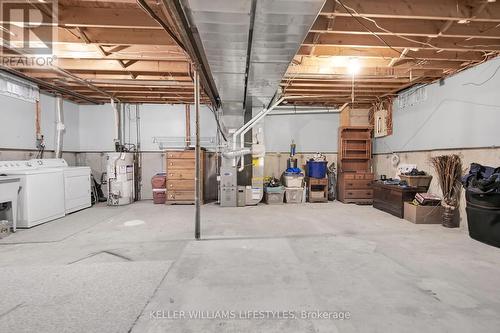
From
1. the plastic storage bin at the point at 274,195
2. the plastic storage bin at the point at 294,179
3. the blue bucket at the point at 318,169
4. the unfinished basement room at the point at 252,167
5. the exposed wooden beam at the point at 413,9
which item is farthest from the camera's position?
the blue bucket at the point at 318,169

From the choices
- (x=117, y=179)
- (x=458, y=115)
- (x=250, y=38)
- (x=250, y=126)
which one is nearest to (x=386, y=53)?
(x=458, y=115)

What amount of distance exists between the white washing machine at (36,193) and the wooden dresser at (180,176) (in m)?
2.07

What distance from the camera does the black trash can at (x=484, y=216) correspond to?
3.03 metres

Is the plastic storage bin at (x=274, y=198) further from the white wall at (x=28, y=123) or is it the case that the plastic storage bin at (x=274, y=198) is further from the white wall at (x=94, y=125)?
the white wall at (x=28, y=123)

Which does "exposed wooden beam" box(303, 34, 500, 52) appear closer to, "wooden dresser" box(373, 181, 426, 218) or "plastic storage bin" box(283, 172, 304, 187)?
"wooden dresser" box(373, 181, 426, 218)

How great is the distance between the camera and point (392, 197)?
190 inches

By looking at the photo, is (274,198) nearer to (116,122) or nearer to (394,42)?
(394,42)

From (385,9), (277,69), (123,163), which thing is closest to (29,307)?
(277,69)

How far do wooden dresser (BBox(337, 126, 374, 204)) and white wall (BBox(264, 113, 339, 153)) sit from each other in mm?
509

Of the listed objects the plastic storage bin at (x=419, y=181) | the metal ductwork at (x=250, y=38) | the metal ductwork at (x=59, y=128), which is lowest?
the plastic storage bin at (x=419, y=181)

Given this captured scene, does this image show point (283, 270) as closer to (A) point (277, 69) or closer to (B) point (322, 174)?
(A) point (277, 69)

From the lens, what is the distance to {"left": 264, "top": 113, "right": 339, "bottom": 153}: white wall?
696 centimetres

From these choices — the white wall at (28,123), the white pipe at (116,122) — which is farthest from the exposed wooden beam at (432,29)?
the white wall at (28,123)

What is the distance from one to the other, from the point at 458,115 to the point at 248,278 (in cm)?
440
